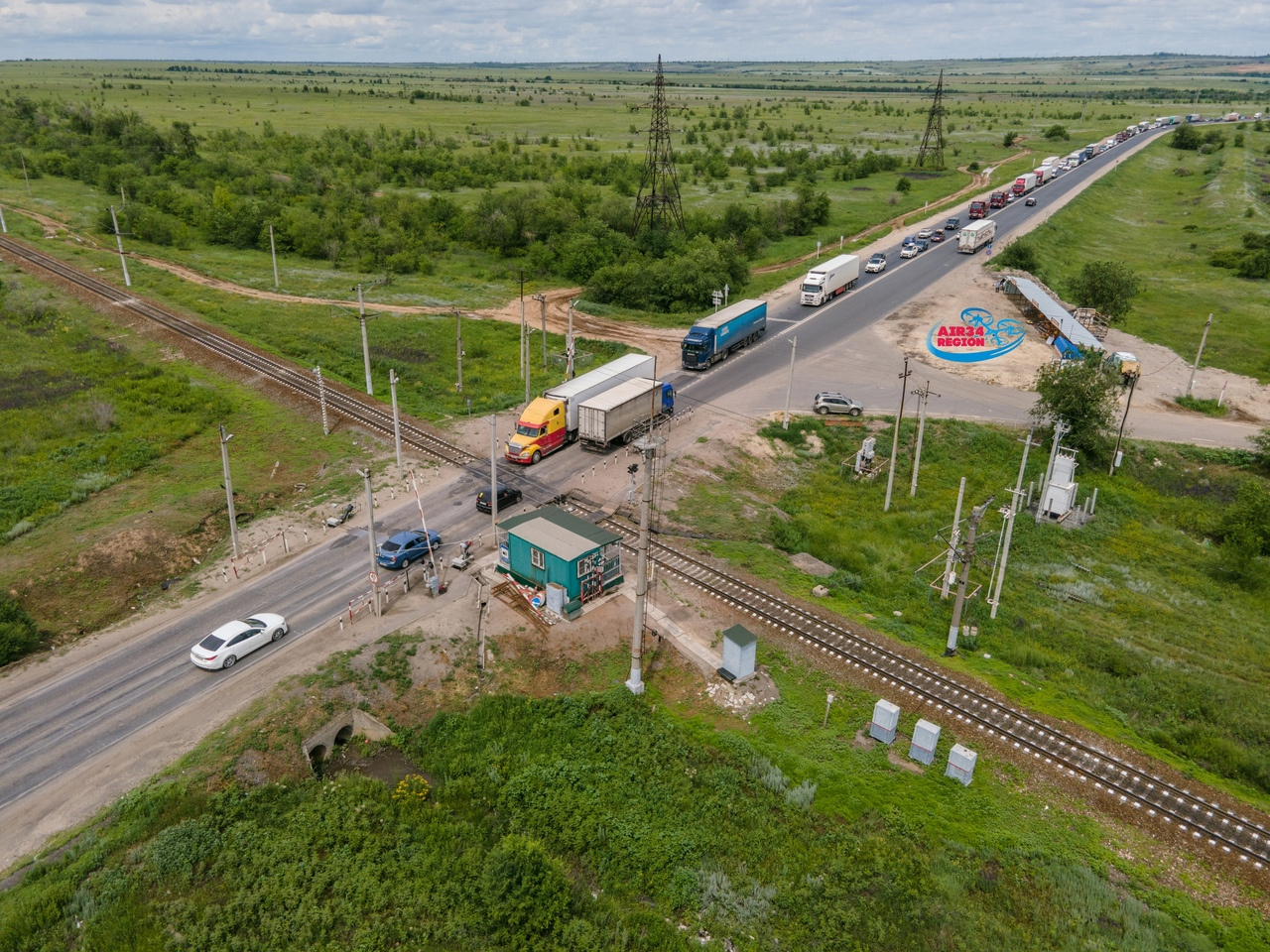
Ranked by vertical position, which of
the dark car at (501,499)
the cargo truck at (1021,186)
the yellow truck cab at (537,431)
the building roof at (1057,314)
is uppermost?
the cargo truck at (1021,186)

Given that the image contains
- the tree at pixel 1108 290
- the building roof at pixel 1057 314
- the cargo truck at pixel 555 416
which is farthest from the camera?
the tree at pixel 1108 290

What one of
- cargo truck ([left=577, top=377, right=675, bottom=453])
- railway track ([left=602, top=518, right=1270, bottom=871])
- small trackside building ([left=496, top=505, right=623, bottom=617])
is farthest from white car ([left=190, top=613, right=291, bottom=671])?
cargo truck ([left=577, top=377, right=675, bottom=453])

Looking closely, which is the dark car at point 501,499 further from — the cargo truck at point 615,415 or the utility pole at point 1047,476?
the utility pole at point 1047,476

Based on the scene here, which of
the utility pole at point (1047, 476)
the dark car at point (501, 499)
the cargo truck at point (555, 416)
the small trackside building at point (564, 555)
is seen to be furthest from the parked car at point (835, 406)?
the small trackside building at point (564, 555)

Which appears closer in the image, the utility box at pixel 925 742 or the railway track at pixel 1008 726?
the railway track at pixel 1008 726

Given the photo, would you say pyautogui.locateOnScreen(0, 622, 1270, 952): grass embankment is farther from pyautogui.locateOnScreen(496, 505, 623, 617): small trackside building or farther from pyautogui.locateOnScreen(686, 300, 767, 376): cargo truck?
pyautogui.locateOnScreen(686, 300, 767, 376): cargo truck

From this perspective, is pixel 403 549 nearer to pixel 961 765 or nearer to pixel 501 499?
pixel 501 499

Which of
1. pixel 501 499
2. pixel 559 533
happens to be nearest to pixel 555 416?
pixel 501 499
